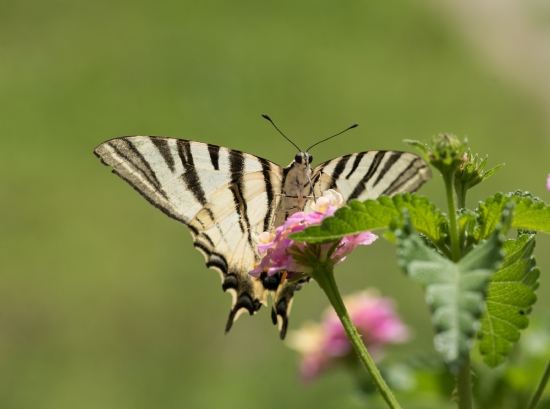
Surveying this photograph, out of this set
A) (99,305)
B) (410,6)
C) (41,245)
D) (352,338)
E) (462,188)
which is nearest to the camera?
(352,338)

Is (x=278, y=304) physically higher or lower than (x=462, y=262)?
lower

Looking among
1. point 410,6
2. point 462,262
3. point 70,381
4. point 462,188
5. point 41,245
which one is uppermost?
point 410,6

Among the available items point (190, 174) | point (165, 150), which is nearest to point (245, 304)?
point (190, 174)

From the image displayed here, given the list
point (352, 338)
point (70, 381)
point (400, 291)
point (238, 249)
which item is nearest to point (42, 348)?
point (70, 381)

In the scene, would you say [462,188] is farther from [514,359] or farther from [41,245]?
[41,245]

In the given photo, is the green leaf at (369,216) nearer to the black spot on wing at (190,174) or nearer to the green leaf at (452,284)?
the green leaf at (452,284)

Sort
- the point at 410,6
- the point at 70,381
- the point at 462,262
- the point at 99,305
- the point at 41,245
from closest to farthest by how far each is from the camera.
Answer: the point at 462,262
the point at 70,381
the point at 99,305
the point at 41,245
the point at 410,6

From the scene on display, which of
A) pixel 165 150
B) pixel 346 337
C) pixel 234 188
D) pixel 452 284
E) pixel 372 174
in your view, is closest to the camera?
pixel 452 284

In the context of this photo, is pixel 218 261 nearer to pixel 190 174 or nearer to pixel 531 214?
pixel 190 174
